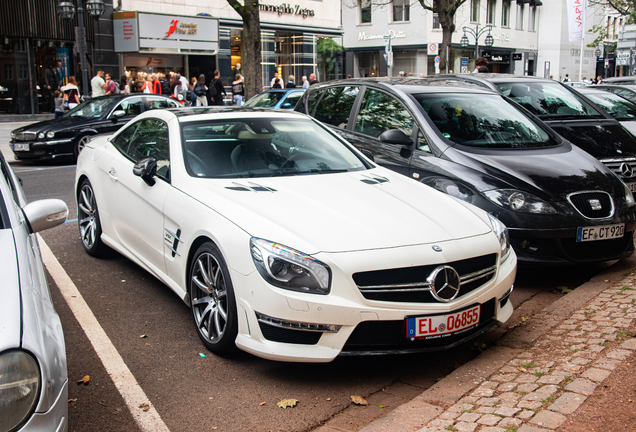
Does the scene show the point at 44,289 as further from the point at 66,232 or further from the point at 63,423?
the point at 66,232

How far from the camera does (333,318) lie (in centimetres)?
337

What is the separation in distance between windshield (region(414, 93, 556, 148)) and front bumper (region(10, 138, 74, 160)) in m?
9.41

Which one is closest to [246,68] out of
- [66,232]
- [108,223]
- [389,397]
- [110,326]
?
[66,232]

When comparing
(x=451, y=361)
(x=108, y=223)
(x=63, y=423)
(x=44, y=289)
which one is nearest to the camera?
(x=63, y=423)

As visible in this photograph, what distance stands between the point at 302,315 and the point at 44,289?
4.24 ft

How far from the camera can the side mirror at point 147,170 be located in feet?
15.6

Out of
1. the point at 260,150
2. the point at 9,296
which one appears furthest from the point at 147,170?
the point at 9,296

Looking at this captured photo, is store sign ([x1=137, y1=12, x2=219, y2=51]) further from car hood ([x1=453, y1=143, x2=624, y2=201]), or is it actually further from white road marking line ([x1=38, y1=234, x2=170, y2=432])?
car hood ([x1=453, y1=143, x2=624, y2=201])

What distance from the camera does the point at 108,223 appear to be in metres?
5.65

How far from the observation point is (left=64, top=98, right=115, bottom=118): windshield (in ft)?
46.8

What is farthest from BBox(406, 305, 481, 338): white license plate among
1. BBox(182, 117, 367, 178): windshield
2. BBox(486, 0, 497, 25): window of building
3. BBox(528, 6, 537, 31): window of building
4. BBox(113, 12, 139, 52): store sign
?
BBox(528, 6, 537, 31): window of building

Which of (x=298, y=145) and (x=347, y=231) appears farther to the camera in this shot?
(x=298, y=145)

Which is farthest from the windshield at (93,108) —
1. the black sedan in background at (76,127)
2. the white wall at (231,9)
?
the white wall at (231,9)

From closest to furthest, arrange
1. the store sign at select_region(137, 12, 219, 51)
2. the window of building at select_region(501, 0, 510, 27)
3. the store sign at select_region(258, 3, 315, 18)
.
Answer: the store sign at select_region(137, 12, 219, 51) → the store sign at select_region(258, 3, 315, 18) → the window of building at select_region(501, 0, 510, 27)
